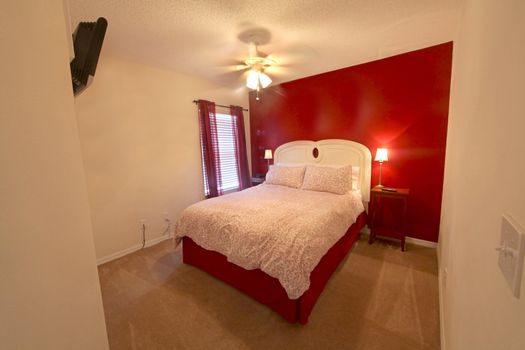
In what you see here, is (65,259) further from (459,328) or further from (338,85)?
(338,85)

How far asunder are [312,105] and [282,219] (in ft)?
7.69

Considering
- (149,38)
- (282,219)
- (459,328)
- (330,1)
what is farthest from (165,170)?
(459,328)

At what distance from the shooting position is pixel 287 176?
3.27 m

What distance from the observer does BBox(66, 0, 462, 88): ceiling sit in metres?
1.73

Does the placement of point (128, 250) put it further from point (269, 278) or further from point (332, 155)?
point (332, 155)

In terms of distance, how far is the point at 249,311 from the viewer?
175 centimetres

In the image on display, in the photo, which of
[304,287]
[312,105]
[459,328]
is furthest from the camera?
[312,105]

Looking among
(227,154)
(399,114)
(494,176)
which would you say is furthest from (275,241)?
(227,154)

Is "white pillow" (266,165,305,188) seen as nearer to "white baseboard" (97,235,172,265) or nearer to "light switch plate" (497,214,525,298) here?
Result: "white baseboard" (97,235,172,265)

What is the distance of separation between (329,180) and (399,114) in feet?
4.08

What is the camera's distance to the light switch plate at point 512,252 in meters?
0.43

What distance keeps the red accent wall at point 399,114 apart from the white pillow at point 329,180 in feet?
1.77

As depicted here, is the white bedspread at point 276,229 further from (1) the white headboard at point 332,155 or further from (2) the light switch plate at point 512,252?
(2) the light switch plate at point 512,252

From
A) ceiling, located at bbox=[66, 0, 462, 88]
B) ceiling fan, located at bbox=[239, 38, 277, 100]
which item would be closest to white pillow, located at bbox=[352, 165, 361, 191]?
ceiling, located at bbox=[66, 0, 462, 88]
